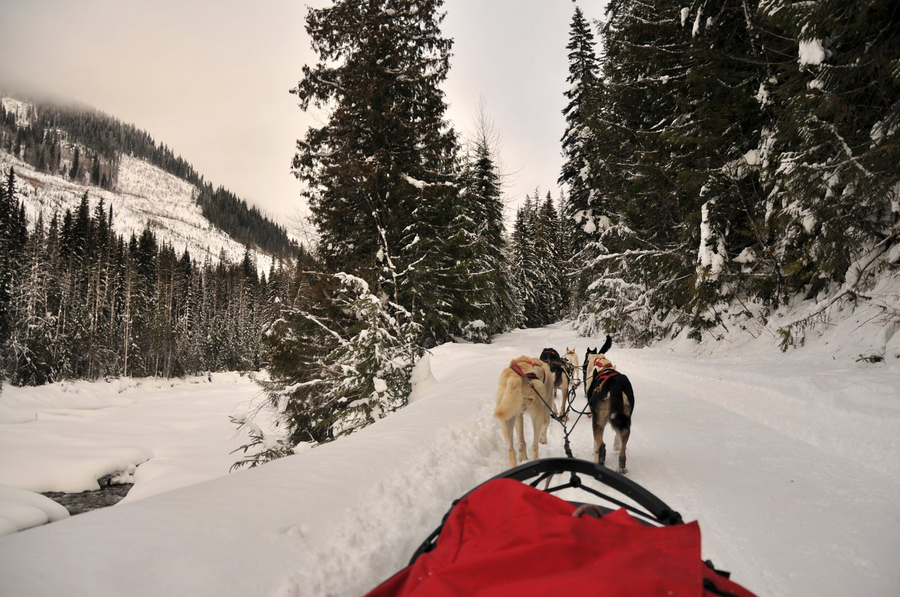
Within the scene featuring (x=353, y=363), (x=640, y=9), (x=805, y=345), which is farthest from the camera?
(x=640, y=9)

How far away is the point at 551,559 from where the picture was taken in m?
1.26

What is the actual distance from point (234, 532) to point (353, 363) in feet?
22.9

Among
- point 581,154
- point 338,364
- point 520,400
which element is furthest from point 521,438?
point 581,154

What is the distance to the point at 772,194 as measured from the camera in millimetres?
8578

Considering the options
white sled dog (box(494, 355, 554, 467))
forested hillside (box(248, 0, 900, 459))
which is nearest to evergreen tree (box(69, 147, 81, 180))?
forested hillside (box(248, 0, 900, 459))

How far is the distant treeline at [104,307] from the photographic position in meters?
34.6

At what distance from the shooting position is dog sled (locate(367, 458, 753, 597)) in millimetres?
1091

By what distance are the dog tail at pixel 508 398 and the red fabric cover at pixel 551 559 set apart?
255cm

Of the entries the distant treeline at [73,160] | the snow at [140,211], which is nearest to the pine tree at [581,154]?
the snow at [140,211]

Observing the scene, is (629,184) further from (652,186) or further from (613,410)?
(613,410)

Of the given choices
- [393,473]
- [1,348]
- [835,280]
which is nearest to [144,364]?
[1,348]

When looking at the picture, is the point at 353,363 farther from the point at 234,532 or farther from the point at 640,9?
the point at 640,9

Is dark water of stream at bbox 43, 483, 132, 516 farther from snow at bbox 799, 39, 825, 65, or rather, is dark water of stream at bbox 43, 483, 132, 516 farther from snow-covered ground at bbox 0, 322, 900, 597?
snow at bbox 799, 39, 825, 65

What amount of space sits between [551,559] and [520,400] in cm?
304
